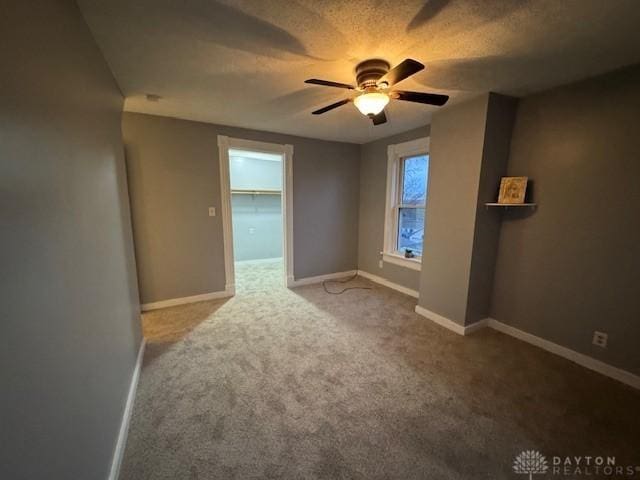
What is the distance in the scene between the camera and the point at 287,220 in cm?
384

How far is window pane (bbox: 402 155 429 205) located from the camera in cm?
348

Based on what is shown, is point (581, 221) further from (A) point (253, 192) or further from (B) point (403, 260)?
(A) point (253, 192)

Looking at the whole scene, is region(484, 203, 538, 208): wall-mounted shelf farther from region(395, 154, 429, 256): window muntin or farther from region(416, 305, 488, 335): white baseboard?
region(416, 305, 488, 335): white baseboard

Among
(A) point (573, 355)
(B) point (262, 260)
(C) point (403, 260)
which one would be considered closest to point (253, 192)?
(B) point (262, 260)

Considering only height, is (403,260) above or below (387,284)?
above

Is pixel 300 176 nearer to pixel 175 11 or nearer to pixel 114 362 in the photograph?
pixel 175 11

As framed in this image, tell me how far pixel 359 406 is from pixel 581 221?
230 cm

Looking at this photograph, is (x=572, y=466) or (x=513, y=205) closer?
(x=572, y=466)

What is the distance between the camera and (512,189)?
238 cm

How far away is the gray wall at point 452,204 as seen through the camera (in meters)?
2.39

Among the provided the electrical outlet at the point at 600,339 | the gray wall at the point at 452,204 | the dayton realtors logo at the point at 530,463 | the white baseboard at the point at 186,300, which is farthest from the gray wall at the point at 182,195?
the electrical outlet at the point at 600,339

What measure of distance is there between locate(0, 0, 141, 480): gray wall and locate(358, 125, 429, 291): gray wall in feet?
10.8

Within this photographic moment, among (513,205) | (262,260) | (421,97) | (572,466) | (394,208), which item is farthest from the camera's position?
(262,260)

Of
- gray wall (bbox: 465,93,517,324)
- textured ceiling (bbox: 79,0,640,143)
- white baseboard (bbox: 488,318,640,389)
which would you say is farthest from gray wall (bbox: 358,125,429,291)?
textured ceiling (bbox: 79,0,640,143)
